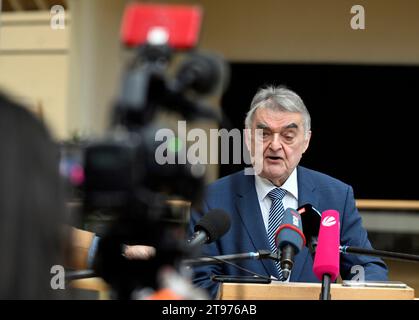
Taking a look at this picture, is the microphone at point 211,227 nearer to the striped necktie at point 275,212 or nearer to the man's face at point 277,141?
the striped necktie at point 275,212

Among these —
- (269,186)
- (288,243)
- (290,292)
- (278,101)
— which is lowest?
(290,292)

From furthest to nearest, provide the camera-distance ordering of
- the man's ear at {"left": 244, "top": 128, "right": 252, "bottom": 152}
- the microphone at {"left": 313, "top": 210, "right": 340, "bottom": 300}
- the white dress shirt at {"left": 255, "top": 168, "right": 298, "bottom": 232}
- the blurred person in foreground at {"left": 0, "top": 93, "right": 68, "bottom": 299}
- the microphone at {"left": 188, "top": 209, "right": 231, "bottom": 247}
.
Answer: the man's ear at {"left": 244, "top": 128, "right": 252, "bottom": 152}, the white dress shirt at {"left": 255, "top": 168, "right": 298, "bottom": 232}, the microphone at {"left": 313, "top": 210, "right": 340, "bottom": 300}, the microphone at {"left": 188, "top": 209, "right": 231, "bottom": 247}, the blurred person in foreground at {"left": 0, "top": 93, "right": 68, "bottom": 299}

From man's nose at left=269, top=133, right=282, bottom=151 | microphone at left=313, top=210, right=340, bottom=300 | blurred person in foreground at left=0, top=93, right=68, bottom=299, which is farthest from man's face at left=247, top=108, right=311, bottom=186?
blurred person in foreground at left=0, top=93, right=68, bottom=299

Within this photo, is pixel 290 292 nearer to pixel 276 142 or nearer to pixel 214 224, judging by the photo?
pixel 214 224

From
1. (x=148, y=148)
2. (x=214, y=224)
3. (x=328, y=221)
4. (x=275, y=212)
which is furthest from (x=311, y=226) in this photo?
(x=148, y=148)

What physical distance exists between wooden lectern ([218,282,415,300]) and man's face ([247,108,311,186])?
0.63 metres

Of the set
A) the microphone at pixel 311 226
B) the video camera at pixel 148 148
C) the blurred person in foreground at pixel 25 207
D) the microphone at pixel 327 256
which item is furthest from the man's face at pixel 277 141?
the blurred person in foreground at pixel 25 207

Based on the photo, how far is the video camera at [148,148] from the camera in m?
0.97

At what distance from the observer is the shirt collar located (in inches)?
96.1

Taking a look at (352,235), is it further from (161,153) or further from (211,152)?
(211,152)

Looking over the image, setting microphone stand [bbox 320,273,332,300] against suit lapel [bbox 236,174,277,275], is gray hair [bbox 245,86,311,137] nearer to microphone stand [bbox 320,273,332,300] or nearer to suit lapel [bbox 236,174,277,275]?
suit lapel [bbox 236,174,277,275]

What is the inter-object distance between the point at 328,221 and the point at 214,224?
11.7 inches

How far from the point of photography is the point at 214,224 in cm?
174

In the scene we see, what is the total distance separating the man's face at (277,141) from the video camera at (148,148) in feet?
4.56
